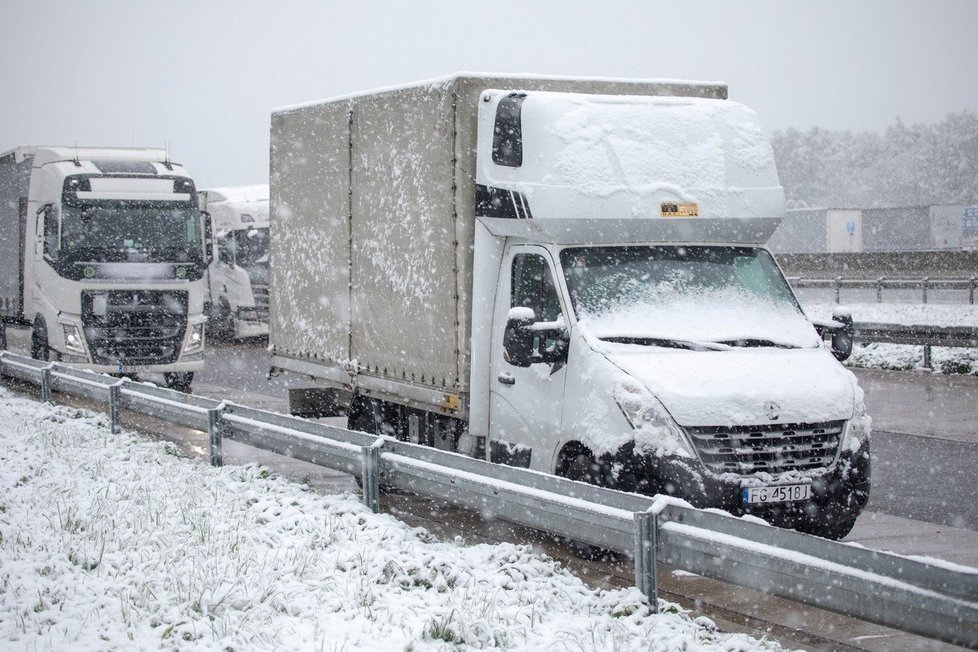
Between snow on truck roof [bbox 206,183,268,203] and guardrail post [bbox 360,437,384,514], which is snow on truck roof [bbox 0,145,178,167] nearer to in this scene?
snow on truck roof [bbox 206,183,268,203]

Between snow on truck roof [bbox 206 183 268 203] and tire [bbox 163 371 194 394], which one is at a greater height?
snow on truck roof [bbox 206 183 268 203]

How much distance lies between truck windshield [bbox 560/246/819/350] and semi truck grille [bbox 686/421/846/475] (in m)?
0.75

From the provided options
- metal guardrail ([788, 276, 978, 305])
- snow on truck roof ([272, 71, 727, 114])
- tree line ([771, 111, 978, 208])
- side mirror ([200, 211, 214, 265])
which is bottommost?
metal guardrail ([788, 276, 978, 305])

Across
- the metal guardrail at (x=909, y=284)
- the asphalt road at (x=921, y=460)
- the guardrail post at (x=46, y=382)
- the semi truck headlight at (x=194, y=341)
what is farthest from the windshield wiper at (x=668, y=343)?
the metal guardrail at (x=909, y=284)

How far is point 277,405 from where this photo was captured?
16984mm

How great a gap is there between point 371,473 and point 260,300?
68.8 feet

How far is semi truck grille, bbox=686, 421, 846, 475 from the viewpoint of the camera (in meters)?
7.16

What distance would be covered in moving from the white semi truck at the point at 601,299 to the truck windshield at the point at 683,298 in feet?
0.05

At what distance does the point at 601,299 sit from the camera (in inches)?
321

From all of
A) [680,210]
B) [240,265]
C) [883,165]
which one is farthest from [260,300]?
[883,165]

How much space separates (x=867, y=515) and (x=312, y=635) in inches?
208

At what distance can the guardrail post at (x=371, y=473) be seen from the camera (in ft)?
27.8

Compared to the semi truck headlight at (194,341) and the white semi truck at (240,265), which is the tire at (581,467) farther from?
the white semi truck at (240,265)

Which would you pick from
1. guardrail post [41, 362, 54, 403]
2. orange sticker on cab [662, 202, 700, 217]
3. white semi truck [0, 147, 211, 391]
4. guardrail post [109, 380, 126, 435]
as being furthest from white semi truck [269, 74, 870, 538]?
white semi truck [0, 147, 211, 391]
